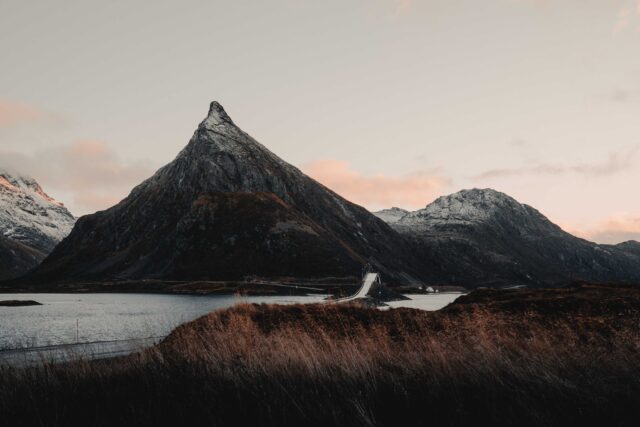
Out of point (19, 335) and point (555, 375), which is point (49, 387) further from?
point (19, 335)

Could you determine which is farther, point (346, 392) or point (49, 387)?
point (49, 387)

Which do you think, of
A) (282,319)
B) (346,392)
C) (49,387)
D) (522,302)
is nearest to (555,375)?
(346,392)

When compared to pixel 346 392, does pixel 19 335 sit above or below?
below

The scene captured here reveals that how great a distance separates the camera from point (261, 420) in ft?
25.9

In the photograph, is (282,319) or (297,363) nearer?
(297,363)

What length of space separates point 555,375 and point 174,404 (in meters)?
6.98

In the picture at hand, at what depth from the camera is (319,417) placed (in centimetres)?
791

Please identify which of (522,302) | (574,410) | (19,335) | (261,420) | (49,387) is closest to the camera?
(261,420)

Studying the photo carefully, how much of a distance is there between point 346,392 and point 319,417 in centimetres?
119

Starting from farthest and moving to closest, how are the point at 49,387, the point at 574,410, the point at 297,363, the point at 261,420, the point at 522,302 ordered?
the point at 522,302
the point at 297,363
the point at 49,387
the point at 574,410
the point at 261,420

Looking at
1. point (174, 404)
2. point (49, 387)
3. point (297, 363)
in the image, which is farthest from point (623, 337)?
point (49, 387)

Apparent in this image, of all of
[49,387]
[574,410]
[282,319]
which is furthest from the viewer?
[282,319]

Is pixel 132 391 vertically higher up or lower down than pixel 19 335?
higher up

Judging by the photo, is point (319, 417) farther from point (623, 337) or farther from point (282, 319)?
point (282, 319)
